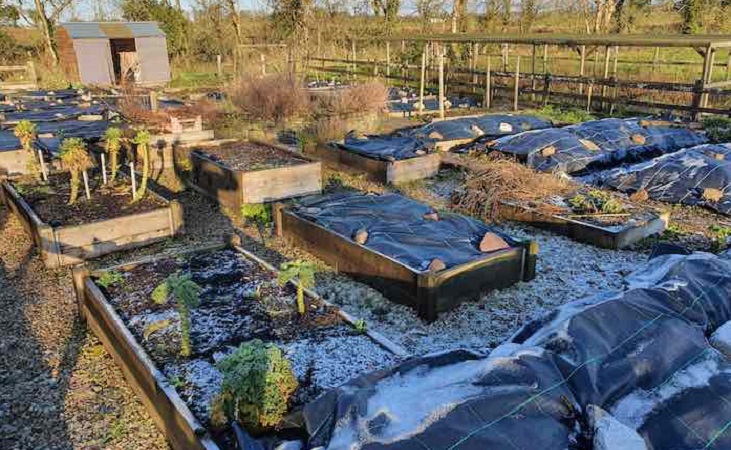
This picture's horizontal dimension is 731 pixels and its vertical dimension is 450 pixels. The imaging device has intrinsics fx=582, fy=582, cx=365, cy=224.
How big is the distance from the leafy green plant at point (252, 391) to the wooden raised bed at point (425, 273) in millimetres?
2008

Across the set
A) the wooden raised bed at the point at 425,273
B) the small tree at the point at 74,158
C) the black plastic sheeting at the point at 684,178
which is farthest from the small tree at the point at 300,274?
the black plastic sheeting at the point at 684,178

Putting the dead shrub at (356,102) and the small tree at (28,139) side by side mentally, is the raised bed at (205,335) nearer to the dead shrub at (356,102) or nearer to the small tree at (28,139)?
the small tree at (28,139)

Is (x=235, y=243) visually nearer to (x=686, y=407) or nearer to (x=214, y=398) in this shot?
(x=214, y=398)

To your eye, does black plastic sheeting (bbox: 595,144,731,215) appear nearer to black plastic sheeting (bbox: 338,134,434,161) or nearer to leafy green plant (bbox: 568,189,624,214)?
leafy green plant (bbox: 568,189,624,214)

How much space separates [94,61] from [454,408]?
73.5 feet

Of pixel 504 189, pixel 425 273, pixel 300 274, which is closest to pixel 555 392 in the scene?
pixel 425 273

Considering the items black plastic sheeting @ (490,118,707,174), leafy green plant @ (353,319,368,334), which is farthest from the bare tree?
leafy green plant @ (353,319,368,334)

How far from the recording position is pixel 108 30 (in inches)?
859

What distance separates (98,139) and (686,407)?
1061 cm

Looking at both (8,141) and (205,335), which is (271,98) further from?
(205,335)

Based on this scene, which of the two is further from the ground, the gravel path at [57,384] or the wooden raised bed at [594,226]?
the wooden raised bed at [594,226]

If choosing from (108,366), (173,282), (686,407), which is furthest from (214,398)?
(686,407)

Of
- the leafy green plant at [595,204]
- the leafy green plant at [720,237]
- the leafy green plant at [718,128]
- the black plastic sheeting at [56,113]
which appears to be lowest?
the leafy green plant at [720,237]

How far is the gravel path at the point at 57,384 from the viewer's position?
375cm
